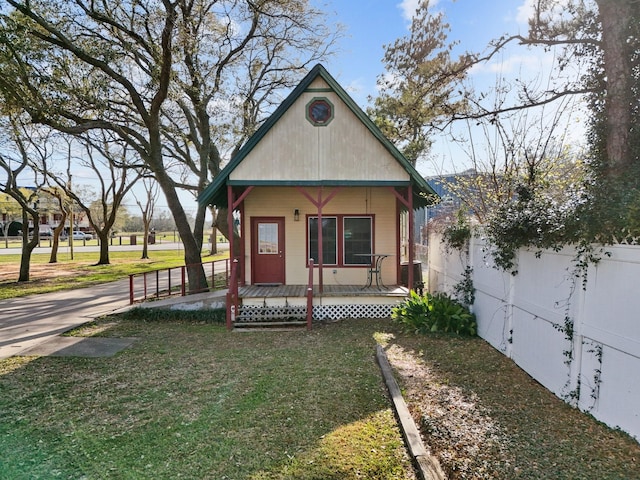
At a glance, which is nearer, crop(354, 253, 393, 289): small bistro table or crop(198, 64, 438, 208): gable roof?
crop(198, 64, 438, 208): gable roof

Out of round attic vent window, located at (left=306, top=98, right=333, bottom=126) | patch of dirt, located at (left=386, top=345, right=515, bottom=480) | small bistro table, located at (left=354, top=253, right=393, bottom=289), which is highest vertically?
round attic vent window, located at (left=306, top=98, right=333, bottom=126)

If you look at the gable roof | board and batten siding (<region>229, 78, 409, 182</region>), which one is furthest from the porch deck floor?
board and batten siding (<region>229, 78, 409, 182</region>)

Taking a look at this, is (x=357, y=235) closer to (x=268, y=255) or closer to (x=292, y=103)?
(x=268, y=255)

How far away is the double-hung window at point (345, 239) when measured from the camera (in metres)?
11.1

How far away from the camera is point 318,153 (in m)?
9.30

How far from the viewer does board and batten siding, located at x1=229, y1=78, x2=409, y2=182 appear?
9242 mm

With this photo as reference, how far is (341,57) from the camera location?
1653 centimetres

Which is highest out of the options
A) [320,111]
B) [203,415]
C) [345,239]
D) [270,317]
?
[320,111]

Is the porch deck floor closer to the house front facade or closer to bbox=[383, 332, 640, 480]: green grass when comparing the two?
the house front facade

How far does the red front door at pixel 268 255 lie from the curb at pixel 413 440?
6.37 metres

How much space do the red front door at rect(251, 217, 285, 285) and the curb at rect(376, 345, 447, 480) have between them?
20.9 ft

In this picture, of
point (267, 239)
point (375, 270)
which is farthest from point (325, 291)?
point (267, 239)

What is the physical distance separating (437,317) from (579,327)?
3.60 meters

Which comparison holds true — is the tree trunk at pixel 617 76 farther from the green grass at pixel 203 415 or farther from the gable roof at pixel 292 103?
the gable roof at pixel 292 103
